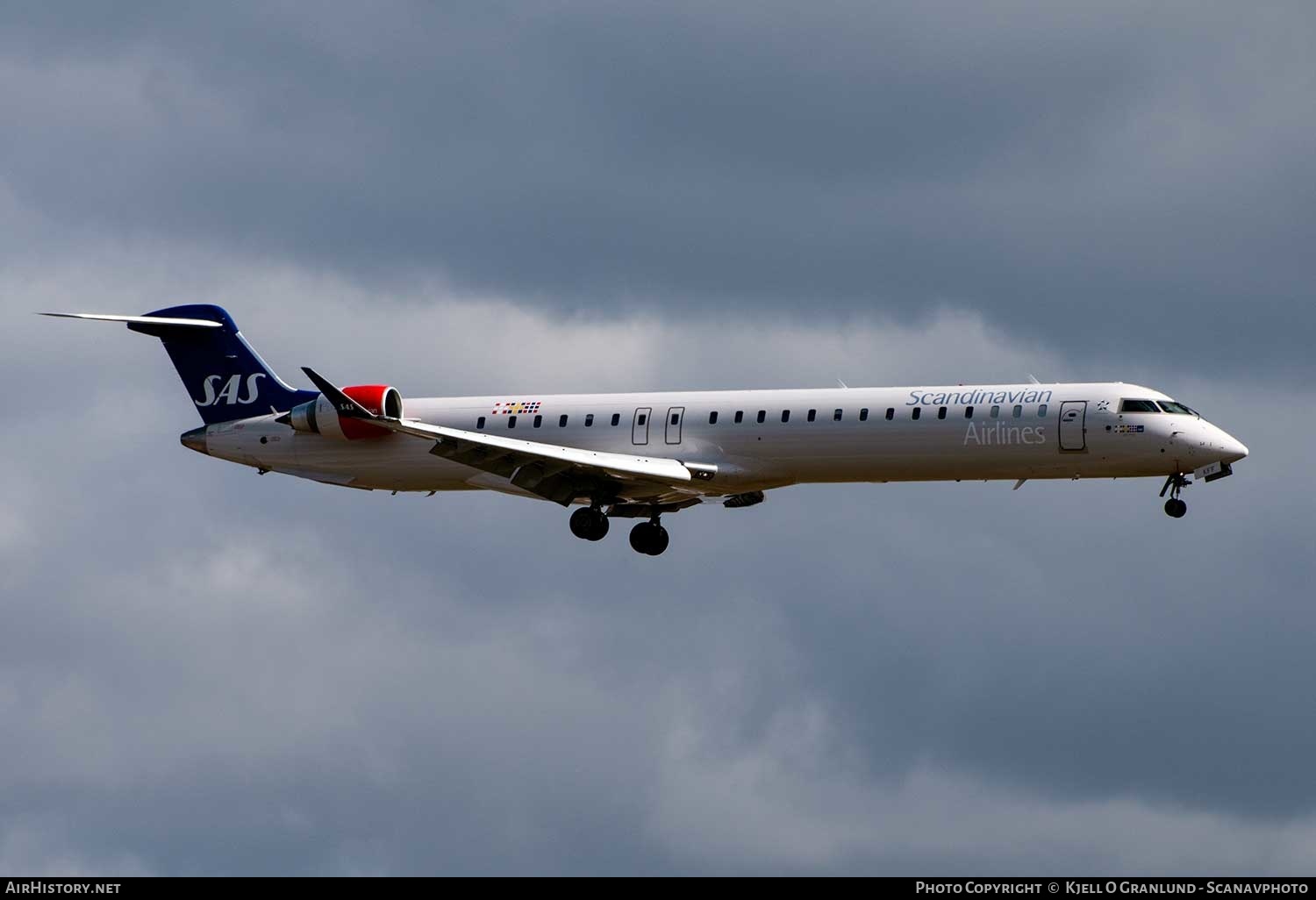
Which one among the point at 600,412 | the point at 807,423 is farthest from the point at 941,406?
the point at 600,412

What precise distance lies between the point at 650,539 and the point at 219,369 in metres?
12.7

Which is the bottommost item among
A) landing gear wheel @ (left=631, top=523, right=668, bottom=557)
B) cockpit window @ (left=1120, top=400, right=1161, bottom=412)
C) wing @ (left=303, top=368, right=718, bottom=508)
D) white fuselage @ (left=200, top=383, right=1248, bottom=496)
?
landing gear wheel @ (left=631, top=523, right=668, bottom=557)

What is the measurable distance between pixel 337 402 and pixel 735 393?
9.54m

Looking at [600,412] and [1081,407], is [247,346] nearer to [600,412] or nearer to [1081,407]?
[600,412]

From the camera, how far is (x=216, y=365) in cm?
6141

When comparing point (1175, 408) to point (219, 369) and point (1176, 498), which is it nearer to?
point (1176, 498)

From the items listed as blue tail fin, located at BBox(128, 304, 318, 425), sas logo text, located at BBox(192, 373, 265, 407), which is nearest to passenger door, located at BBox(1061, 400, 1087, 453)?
blue tail fin, located at BBox(128, 304, 318, 425)

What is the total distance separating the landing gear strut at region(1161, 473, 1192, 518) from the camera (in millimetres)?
52509

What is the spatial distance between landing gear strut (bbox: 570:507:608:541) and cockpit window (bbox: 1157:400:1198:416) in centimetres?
1381

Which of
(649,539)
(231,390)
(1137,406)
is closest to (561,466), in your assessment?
(649,539)

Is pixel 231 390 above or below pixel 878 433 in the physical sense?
above

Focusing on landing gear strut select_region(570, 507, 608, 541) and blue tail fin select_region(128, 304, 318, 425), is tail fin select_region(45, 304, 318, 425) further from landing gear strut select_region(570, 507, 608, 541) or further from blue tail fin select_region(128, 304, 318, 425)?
landing gear strut select_region(570, 507, 608, 541)

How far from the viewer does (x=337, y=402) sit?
52.8 metres
